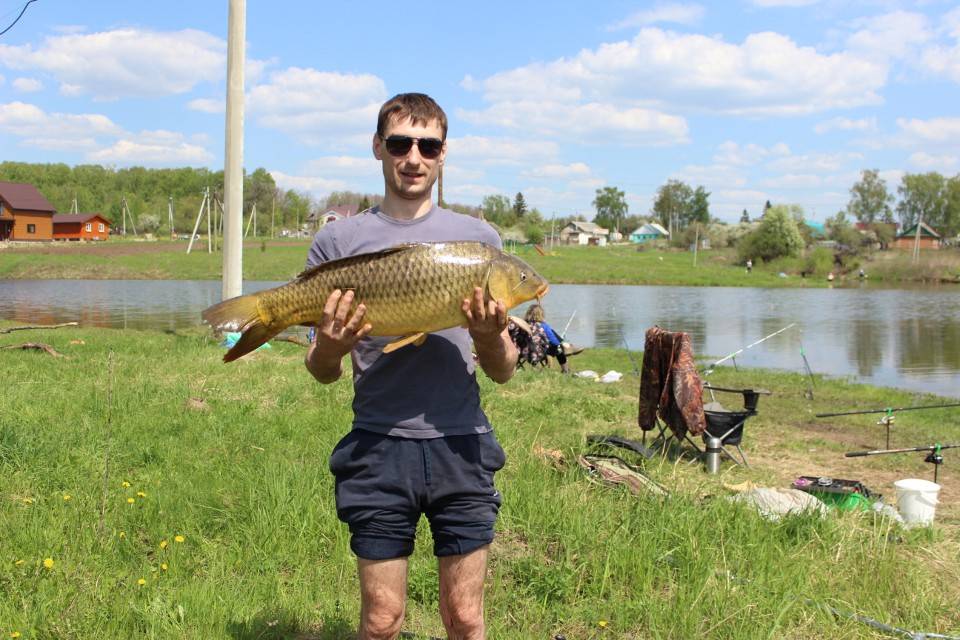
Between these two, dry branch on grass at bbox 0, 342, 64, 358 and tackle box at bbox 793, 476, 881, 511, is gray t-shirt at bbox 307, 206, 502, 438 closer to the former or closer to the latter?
tackle box at bbox 793, 476, 881, 511

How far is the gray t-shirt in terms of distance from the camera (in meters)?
2.39

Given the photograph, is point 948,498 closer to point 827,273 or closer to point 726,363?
point 726,363

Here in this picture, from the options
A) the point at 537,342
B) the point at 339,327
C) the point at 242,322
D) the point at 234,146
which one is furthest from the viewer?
the point at 537,342

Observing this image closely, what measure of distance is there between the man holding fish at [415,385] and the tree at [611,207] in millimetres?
145894

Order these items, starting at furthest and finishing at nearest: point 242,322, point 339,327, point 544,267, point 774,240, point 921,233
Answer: point 921,233, point 774,240, point 544,267, point 242,322, point 339,327

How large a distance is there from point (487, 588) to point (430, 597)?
28 centimetres

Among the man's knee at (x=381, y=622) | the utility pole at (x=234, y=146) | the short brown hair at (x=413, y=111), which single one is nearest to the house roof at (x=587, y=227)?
the utility pole at (x=234, y=146)

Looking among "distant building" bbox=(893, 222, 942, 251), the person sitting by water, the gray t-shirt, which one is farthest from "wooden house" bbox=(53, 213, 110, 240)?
"distant building" bbox=(893, 222, 942, 251)

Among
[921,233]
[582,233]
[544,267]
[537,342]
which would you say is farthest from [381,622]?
[582,233]

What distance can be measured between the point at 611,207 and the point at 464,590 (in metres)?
149

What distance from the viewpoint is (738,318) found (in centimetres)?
2914

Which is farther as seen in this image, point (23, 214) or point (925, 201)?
point (925, 201)

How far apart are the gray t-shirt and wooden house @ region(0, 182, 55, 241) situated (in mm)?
76515

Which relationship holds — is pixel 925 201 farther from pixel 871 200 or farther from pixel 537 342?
pixel 537 342
